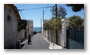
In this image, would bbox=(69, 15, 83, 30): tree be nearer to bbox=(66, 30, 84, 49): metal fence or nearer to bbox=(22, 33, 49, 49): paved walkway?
bbox=(66, 30, 84, 49): metal fence

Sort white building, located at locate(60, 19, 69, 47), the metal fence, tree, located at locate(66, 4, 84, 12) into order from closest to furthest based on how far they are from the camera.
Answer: tree, located at locate(66, 4, 84, 12) < the metal fence < white building, located at locate(60, 19, 69, 47)

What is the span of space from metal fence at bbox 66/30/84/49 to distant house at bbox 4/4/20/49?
138 centimetres

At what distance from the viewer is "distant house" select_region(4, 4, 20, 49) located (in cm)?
664

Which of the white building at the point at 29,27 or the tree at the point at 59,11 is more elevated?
the tree at the point at 59,11

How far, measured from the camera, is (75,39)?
23.0 ft

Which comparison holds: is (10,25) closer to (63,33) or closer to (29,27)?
(29,27)

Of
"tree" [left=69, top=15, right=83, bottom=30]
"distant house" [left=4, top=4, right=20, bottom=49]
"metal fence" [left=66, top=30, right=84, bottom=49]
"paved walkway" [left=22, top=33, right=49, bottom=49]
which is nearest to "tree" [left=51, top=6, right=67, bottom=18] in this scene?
"tree" [left=69, top=15, right=83, bottom=30]

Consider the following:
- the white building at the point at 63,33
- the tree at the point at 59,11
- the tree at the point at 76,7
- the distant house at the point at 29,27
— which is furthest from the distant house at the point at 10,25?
the tree at the point at 76,7

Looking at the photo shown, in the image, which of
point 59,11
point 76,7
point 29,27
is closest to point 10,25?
point 29,27

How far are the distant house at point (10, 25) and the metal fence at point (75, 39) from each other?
1.38 meters

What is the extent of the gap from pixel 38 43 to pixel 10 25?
818 mm

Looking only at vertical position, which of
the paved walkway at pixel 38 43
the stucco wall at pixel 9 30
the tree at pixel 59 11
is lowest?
the paved walkway at pixel 38 43

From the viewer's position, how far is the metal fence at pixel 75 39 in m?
6.72

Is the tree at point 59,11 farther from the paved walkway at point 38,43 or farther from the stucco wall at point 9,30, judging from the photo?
the stucco wall at point 9,30
